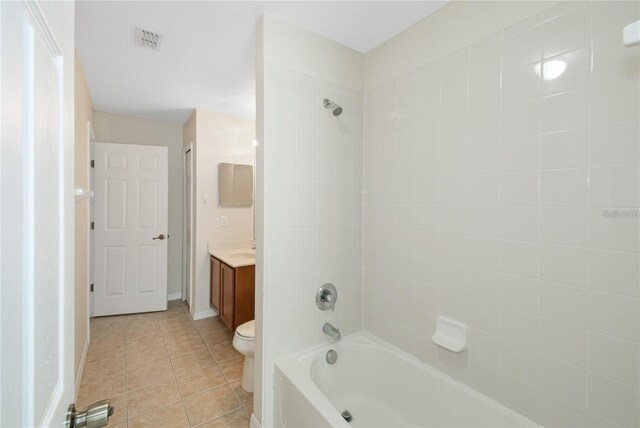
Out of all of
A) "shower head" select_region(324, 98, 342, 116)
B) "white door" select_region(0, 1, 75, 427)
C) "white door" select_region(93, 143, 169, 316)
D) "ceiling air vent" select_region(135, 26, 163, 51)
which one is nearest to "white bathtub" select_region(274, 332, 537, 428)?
"white door" select_region(0, 1, 75, 427)

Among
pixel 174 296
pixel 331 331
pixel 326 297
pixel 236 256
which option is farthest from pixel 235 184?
pixel 331 331

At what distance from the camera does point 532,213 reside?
1207mm

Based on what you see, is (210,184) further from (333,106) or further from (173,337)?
(333,106)

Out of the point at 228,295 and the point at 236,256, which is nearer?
the point at 228,295

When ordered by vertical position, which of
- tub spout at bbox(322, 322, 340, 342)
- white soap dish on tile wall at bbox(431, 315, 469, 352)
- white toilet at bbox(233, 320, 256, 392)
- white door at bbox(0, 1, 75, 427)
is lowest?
white toilet at bbox(233, 320, 256, 392)

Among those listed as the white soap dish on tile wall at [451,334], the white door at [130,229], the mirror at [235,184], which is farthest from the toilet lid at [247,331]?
the white door at [130,229]

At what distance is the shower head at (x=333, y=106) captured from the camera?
1.77 m

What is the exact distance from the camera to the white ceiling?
1.55 m

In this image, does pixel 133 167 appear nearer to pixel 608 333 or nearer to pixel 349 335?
pixel 349 335

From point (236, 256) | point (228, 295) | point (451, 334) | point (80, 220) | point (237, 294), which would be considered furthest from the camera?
point (236, 256)

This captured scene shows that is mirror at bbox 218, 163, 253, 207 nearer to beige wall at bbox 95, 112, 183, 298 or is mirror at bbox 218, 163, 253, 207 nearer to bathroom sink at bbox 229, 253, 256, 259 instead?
bathroom sink at bbox 229, 253, 256, 259

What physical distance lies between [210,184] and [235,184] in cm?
29

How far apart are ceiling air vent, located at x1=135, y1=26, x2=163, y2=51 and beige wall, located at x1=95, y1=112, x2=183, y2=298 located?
204cm

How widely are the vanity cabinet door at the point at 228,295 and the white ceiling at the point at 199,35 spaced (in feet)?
5.70
